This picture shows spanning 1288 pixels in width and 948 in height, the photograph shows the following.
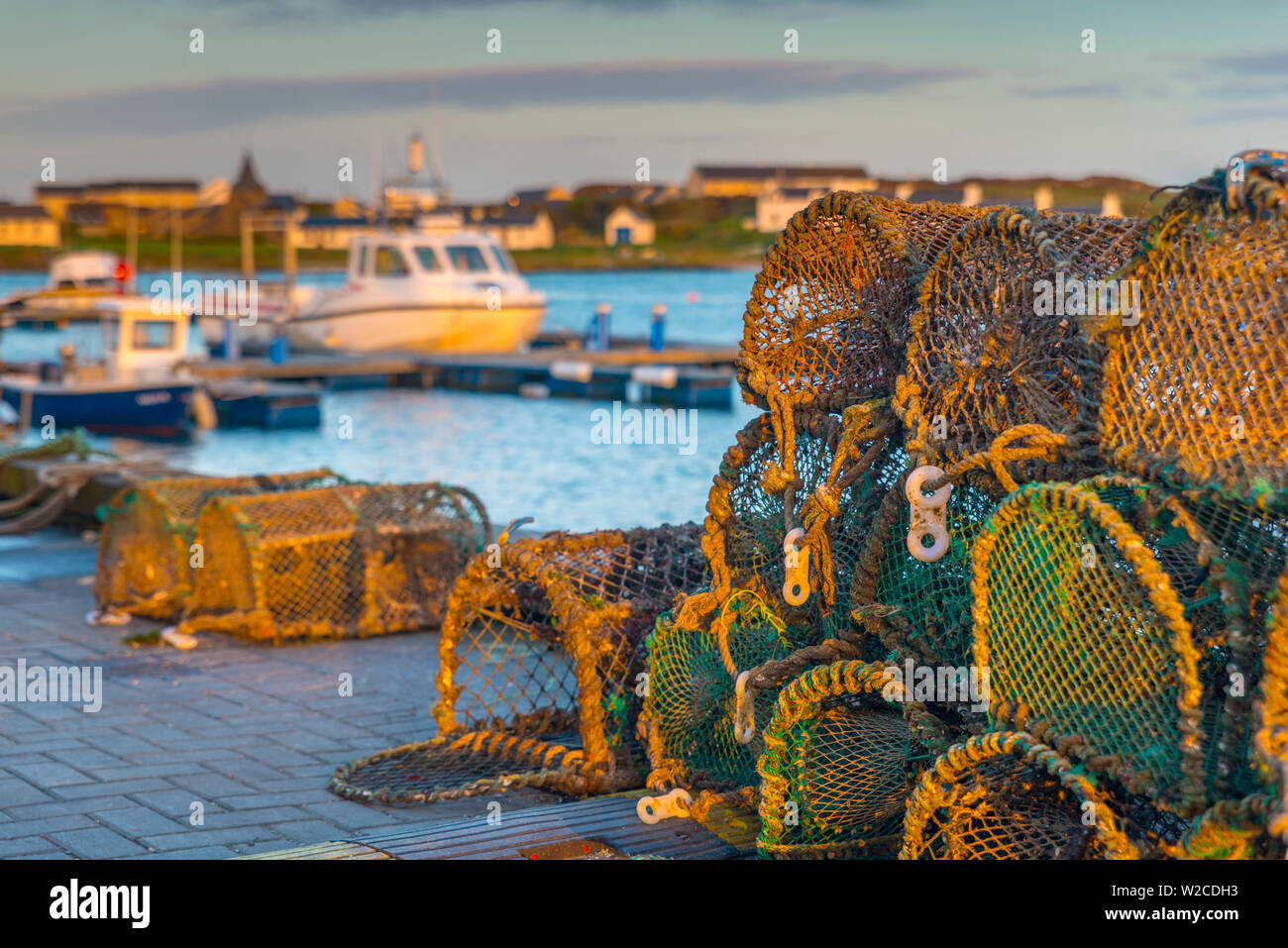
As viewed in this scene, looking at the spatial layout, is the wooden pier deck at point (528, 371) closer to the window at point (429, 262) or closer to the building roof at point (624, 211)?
the window at point (429, 262)

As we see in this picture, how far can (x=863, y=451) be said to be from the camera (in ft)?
14.0

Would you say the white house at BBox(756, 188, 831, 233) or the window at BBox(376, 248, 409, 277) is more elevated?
the white house at BBox(756, 188, 831, 233)

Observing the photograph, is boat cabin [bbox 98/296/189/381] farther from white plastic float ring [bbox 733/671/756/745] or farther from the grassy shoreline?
the grassy shoreline

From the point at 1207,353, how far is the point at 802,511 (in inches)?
53.2

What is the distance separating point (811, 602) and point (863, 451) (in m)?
0.46

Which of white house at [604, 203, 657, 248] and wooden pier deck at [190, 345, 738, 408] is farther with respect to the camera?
white house at [604, 203, 657, 248]

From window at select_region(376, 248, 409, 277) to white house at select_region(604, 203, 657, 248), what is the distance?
8103 cm

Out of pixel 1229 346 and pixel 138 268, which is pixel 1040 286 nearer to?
pixel 1229 346

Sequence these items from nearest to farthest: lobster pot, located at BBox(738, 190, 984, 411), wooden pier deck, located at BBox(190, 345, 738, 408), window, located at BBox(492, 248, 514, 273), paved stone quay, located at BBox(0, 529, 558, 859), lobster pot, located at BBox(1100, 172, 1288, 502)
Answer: lobster pot, located at BBox(1100, 172, 1288, 502) → lobster pot, located at BBox(738, 190, 984, 411) → paved stone quay, located at BBox(0, 529, 558, 859) → wooden pier deck, located at BBox(190, 345, 738, 408) → window, located at BBox(492, 248, 514, 273)

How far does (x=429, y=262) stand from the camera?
31.9 m

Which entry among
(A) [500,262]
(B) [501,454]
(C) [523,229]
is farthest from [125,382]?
(C) [523,229]

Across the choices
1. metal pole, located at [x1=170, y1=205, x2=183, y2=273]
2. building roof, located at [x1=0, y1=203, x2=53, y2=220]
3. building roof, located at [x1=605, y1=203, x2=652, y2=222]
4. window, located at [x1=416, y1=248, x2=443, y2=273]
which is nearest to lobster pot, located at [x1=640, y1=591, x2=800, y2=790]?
metal pole, located at [x1=170, y1=205, x2=183, y2=273]

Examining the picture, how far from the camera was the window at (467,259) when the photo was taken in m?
32.1

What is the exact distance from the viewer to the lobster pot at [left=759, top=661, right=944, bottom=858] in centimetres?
397
